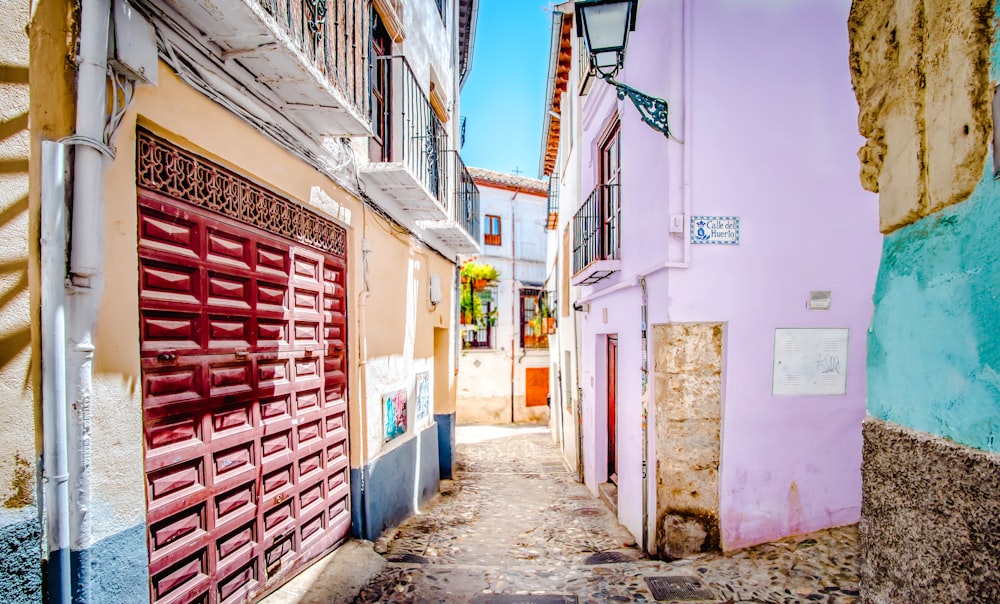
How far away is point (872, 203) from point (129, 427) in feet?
19.4

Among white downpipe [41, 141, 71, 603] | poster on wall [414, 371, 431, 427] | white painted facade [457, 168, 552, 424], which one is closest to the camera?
white downpipe [41, 141, 71, 603]

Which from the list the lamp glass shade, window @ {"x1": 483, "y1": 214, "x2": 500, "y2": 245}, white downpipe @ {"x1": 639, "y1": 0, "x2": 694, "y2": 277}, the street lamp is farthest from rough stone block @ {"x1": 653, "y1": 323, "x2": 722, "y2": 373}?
window @ {"x1": 483, "y1": 214, "x2": 500, "y2": 245}

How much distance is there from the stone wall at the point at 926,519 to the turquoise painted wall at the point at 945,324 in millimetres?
58

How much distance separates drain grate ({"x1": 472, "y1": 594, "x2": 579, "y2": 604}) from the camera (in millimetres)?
4043

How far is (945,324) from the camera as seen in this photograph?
53.6 inches

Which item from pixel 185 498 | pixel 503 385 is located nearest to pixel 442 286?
pixel 185 498

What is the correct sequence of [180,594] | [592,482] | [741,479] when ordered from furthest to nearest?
[592,482] < [741,479] < [180,594]

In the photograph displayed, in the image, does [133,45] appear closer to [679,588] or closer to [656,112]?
[656,112]

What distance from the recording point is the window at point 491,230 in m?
23.2

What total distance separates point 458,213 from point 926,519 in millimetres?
8231

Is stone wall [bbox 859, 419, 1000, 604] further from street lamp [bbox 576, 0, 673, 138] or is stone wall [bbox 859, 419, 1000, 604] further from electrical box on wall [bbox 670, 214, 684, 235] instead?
street lamp [bbox 576, 0, 673, 138]

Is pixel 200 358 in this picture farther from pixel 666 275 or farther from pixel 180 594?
pixel 666 275

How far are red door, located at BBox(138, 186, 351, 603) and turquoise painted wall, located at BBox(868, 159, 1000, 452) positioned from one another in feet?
10.5

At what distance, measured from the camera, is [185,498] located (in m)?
2.93
